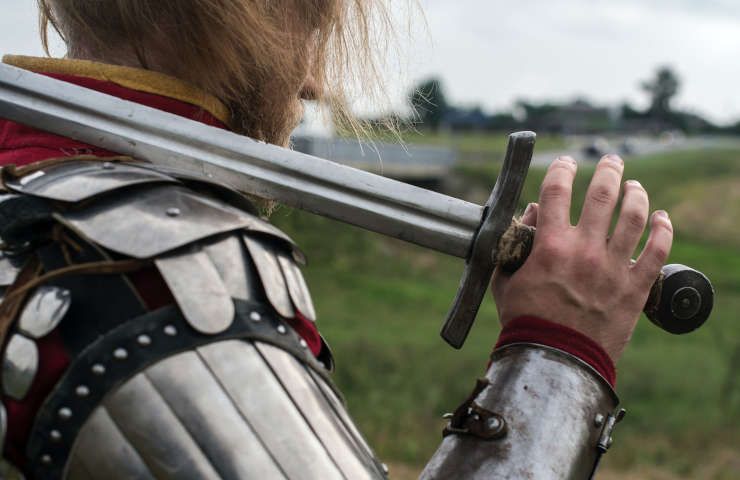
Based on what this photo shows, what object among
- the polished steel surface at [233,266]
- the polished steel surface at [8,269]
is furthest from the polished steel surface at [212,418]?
the polished steel surface at [8,269]

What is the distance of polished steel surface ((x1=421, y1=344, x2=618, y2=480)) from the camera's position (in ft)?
5.99

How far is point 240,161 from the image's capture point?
181 cm

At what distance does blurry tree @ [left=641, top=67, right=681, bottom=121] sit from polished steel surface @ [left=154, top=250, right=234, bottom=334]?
73.2 meters

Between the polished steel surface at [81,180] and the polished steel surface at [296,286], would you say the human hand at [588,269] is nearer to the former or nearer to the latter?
the polished steel surface at [296,286]

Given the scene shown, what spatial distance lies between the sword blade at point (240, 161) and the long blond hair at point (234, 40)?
0.12 m

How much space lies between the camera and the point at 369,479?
152 cm

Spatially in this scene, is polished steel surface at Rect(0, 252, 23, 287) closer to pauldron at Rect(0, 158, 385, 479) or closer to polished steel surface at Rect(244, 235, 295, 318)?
pauldron at Rect(0, 158, 385, 479)

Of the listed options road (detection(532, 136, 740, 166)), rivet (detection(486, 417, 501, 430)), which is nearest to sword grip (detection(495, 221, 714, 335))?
rivet (detection(486, 417, 501, 430))

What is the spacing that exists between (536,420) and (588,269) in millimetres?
284

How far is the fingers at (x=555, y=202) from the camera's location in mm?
1892

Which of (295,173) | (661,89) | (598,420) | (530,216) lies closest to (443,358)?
(530,216)

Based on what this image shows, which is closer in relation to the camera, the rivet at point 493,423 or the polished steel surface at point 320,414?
the polished steel surface at point 320,414

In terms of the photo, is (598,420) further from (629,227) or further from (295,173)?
(295,173)

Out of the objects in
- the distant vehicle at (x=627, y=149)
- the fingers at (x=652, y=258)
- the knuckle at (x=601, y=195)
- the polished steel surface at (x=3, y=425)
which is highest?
the distant vehicle at (x=627, y=149)
